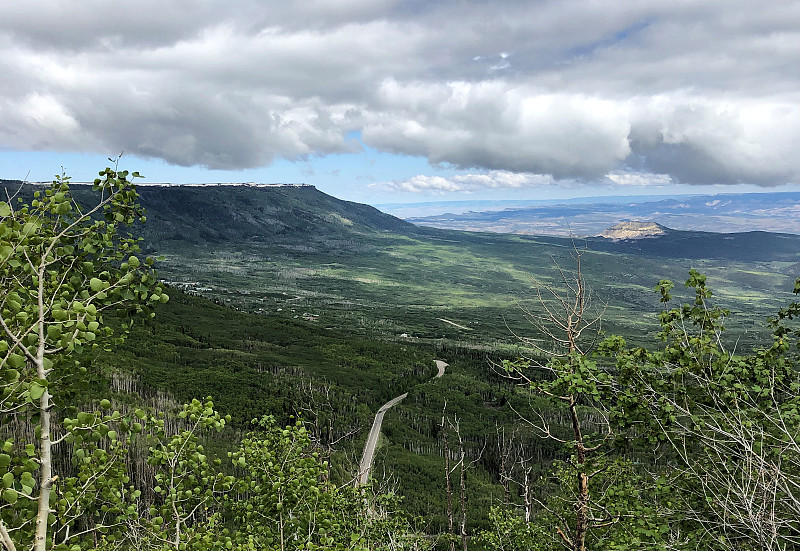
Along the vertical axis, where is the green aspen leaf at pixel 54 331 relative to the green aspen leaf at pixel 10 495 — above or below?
above

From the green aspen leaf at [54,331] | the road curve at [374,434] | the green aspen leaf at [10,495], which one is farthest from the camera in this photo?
the road curve at [374,434]

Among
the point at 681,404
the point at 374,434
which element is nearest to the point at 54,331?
the point at 681,404

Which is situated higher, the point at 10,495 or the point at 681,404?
the point at 10,495

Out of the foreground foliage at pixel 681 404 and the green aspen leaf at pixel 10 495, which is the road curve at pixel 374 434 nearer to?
the foreground foliage at pixel 681 404

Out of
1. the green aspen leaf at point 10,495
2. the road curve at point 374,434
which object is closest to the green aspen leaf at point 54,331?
the green aspen leaf at point 10,495

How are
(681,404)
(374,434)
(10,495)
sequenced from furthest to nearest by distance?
1. (374,434)
2. (681,404)
3. (10,495)

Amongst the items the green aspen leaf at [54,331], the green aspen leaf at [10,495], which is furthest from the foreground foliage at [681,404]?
the green aspen leaf at [10,495]

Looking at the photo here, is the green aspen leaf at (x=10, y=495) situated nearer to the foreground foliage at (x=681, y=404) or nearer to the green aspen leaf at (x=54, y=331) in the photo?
the green aspen leaf at (x=54, y=331)

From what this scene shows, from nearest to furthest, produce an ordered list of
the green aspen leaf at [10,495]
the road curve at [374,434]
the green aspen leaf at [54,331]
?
1. the green aspen leaf at [10,495]
2. the green aspen leaf at [54,331]
3. the road curve at [374,434]

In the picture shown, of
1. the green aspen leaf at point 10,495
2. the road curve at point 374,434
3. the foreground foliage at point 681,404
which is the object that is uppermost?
the green aspen leaf at point 10,495

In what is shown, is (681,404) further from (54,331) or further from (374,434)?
(374,434)

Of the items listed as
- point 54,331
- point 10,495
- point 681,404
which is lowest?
point 681,404

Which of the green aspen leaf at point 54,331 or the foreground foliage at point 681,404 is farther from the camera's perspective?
the foreground foliage at point 681,404

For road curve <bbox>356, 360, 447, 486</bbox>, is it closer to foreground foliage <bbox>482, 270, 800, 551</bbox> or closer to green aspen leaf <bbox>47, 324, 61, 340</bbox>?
foreground foliage <bbox>482, 270, 800, 551</bbox>
